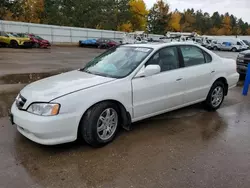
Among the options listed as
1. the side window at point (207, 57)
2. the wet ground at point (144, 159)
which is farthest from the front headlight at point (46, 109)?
the side window at point (207, 57)

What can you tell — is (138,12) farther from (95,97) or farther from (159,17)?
(95,97)

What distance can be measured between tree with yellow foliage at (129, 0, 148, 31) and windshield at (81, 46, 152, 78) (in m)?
60.8

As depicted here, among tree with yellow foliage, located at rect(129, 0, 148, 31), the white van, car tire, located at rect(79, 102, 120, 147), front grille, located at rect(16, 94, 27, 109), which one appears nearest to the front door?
car tire, located at rect(79, 102, 120, 147)

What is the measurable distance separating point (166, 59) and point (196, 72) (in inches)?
30.0

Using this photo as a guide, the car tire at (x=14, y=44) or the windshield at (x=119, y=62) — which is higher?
the car tire at (x=14, y=44)

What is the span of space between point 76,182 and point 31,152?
1.01 meters

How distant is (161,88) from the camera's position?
4273 millimetres

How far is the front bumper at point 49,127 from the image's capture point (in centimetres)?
322

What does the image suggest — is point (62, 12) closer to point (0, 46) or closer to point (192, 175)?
point (0, 46)

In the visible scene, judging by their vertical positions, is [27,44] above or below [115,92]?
above

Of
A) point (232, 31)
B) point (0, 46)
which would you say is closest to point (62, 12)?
point (0, 46)

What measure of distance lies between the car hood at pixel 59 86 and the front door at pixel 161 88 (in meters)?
0.57

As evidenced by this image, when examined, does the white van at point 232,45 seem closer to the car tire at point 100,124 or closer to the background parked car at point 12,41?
the background parked car at point 12,41

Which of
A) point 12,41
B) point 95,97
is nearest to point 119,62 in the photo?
point 95,97
